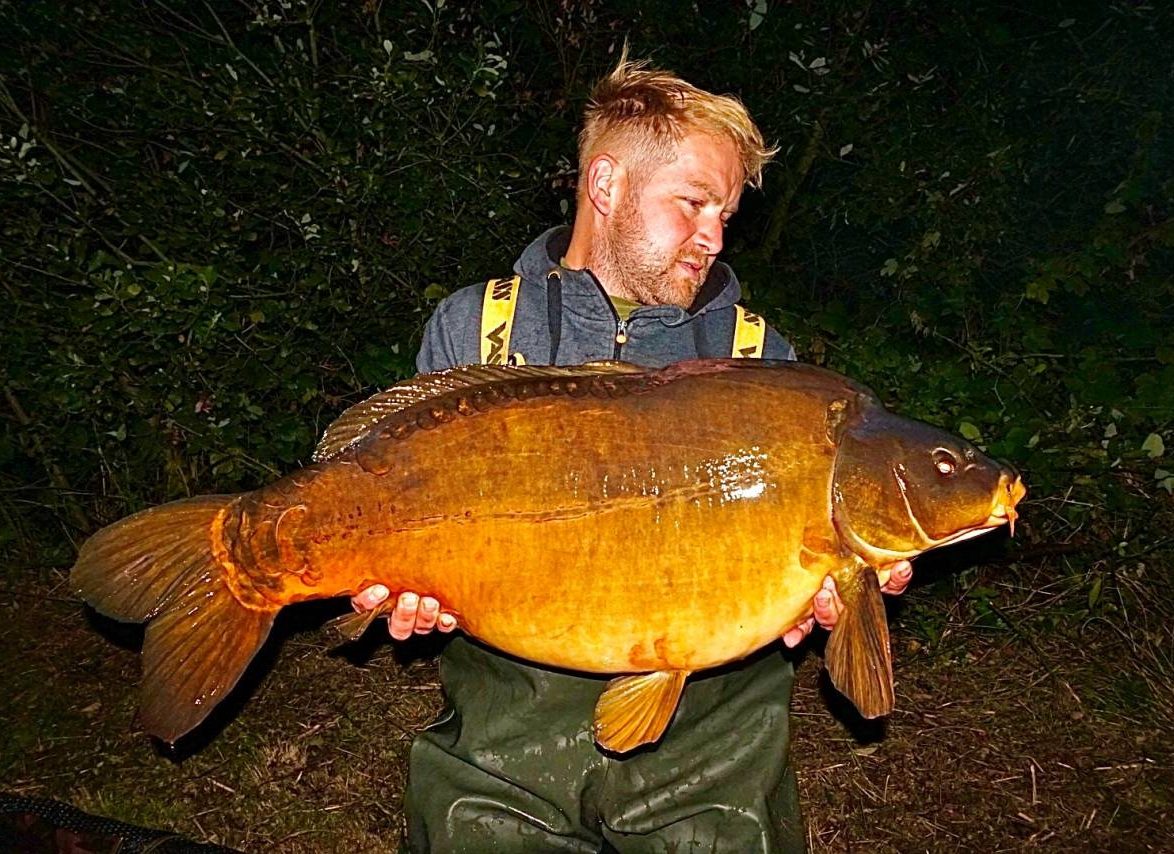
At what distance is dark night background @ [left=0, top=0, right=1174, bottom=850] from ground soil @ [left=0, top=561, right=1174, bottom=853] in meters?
0.01

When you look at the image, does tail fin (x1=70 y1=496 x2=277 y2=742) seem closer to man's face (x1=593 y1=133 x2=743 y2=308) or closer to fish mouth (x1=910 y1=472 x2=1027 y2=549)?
man's face (x1=593 y1=133 x2=743 y2=308)

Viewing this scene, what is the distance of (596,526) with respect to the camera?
1748mm

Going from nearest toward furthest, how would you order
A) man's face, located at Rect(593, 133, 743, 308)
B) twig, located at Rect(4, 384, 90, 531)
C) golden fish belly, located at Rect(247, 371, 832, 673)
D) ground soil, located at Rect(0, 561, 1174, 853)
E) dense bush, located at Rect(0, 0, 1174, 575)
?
golden fish belly, located at Rect(247, 371, 832, 673)
man's face, located at Rect(593, 133, 743, 308)
ground soil, located at Rect(0, 561, 1174, 853)
dense bush, located at Rect(0, 0, 1174, 575)
twig, located at Rect(4, 384, 90, 531)

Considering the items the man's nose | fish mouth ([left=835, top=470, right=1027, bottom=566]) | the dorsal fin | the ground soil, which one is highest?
the man's nose

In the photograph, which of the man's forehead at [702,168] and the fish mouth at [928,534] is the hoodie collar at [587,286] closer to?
the man's forehead at [702,168]

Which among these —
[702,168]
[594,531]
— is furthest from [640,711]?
[702,168]

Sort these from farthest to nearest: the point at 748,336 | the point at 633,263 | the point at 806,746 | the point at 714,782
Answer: the point at 806,746, the point at 748,336, the point at 633,263, the point at 714,782

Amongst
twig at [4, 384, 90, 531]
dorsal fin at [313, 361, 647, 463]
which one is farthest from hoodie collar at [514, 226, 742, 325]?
twig at [4, 384, 90, 531]

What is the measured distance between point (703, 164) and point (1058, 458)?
5.72ft

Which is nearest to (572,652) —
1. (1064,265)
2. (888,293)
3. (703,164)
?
(703,164)

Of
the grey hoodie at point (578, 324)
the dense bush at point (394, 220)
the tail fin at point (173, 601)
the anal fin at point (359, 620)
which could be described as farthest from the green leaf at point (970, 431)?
the tail fin at point (173, 601)

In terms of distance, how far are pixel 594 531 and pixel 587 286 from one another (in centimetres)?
78

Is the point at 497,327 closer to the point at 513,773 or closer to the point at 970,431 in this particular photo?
the point at 513,773

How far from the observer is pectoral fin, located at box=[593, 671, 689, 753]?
1814 millimetres
